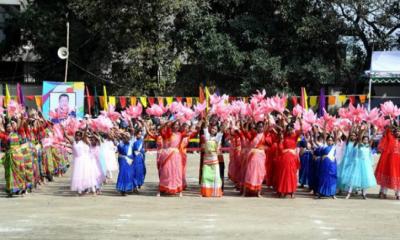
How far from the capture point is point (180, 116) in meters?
14.7

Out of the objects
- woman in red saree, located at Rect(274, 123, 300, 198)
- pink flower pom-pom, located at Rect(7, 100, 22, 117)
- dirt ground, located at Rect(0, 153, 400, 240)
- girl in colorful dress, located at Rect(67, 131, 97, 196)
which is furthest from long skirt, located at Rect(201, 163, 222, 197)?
pink flower pom-pom, located at Rect(7, 100, 22, 117)

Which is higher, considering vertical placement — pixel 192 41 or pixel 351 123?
pixel 192 41

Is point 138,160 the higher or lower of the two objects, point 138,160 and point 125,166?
the higher

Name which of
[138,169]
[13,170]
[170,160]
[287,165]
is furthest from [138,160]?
[287,165]

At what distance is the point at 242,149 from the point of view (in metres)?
15.3

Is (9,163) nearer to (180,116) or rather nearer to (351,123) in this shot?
(180,116)

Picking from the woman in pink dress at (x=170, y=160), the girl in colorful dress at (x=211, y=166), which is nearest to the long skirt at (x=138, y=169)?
the woman in pink dress at (x=170, y=160)

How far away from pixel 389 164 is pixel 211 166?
3649 millimetres

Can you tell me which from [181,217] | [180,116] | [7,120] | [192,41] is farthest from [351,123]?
[192,41]

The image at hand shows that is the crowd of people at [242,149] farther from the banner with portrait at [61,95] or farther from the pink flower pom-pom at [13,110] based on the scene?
the banner with portrait at [61,95]

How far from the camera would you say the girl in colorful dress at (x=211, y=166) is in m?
14.4

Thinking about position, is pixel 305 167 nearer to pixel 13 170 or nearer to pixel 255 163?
pixel 255 163

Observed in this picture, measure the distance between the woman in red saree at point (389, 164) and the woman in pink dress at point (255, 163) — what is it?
244 cm

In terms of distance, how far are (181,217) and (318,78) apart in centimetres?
1939
